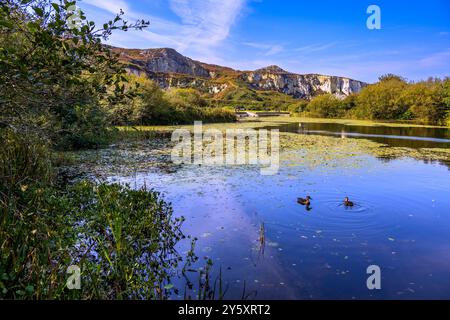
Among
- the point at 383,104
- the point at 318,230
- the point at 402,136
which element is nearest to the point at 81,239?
the point at 318,230

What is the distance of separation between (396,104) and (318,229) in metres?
53.5

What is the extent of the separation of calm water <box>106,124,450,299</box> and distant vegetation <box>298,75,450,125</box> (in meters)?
38.8

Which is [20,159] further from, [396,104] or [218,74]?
[218,74]

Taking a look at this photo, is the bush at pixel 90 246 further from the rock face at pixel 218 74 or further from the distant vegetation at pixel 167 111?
the rock face at pixel 218 74

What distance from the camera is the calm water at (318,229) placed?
474cm

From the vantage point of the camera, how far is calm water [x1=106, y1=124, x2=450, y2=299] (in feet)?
15.5

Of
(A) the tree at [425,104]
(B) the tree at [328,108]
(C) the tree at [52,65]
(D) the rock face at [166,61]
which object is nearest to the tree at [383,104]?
(A) the tree at [425,104]

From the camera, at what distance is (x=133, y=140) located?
69.6 feet

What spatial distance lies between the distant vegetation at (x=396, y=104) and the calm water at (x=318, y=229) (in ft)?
127

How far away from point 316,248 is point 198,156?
1011 centimetres

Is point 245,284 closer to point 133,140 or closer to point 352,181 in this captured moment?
point 352,181

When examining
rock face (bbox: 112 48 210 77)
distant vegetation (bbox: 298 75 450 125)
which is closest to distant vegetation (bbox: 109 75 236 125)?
distant vegetation (bbox: 298 75 450 125)
